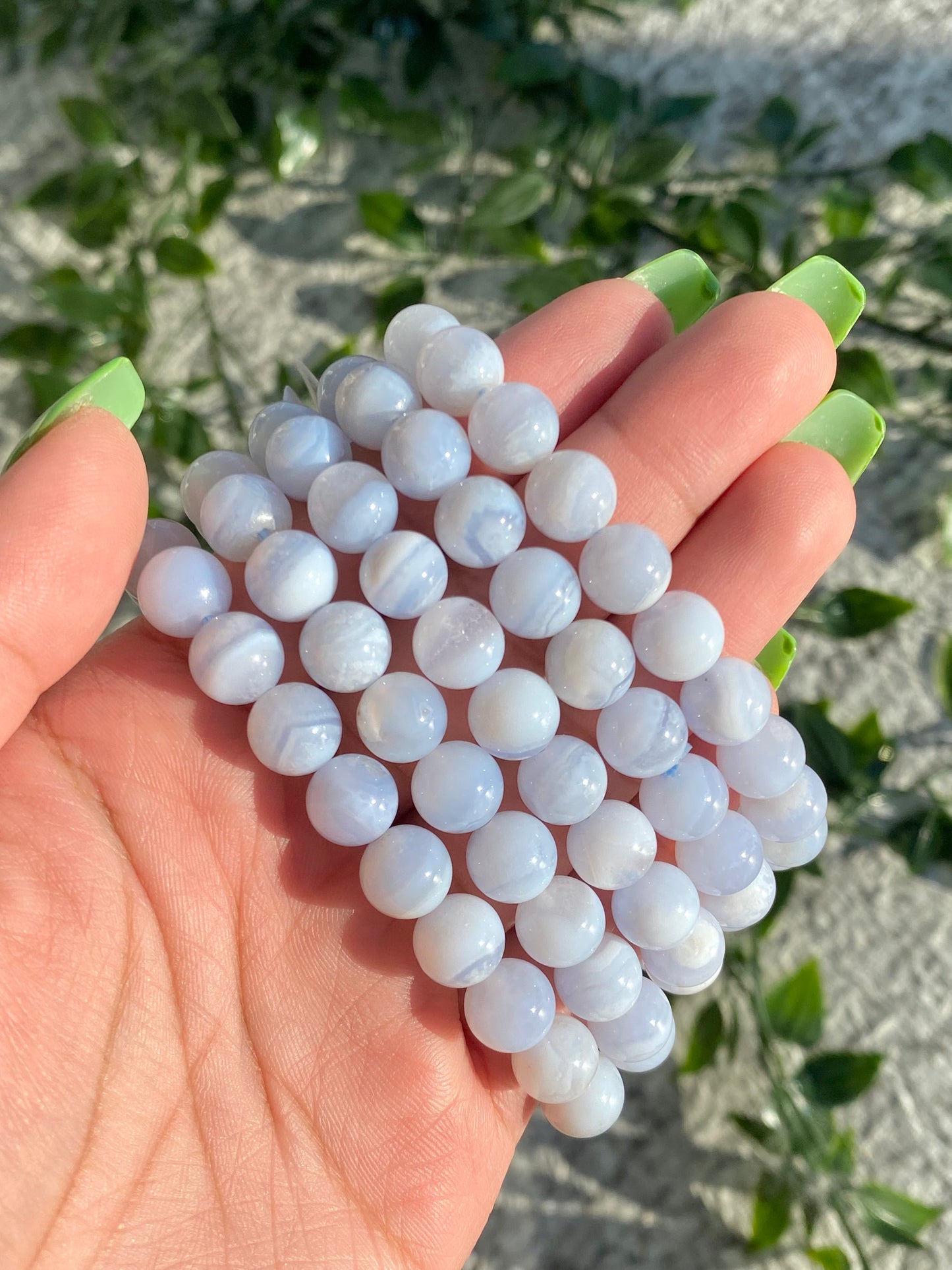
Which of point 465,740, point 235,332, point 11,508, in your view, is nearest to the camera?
point 11,508

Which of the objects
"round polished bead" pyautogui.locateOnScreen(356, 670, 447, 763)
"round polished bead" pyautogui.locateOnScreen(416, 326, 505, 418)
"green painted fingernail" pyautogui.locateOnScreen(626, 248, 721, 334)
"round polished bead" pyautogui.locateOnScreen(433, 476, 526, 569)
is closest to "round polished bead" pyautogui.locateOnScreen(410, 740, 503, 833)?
"round polished bead" pyautogui.locateOnScreen(356, 670, 447, 763)

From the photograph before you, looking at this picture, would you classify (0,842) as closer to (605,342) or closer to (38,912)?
(38,912)

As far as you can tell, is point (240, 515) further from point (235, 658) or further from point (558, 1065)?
point (558, 1065)

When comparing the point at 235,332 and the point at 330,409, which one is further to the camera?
the point at 235,332

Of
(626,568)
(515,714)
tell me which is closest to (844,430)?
(626,568)

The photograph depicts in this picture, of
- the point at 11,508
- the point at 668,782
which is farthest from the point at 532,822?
the point at 11,508

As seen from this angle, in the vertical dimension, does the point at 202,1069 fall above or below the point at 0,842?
below

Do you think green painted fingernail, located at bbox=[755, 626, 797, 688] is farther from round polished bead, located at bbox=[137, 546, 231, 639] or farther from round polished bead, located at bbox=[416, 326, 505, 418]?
round polished bead, located at bbox=[137, 546, 231, 639]

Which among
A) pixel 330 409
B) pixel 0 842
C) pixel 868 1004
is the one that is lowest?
pixel 868 1004
